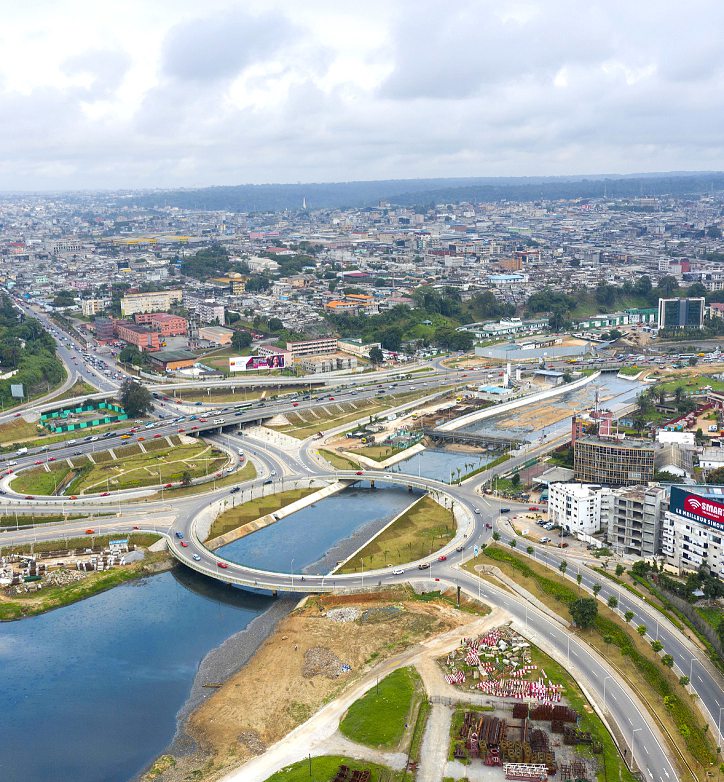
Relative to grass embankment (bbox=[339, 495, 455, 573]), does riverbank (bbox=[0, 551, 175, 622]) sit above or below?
below

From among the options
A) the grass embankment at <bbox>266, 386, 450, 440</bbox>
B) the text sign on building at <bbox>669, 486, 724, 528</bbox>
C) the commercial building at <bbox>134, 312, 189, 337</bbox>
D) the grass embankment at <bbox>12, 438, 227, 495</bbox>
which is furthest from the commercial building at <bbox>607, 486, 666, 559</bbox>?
the commercial building at <bbox>134, 312, 189, 337</bbox>

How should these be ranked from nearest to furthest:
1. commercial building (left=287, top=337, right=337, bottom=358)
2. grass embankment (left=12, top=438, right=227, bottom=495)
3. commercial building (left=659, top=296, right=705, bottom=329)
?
1. grass embankment (left=12, top=438, right=227, bottom=495)
2. commercial building (left=287, top=337, right=337, bottom=358)
3. commercial building (left=659, top=296, right=705, bottom=329)

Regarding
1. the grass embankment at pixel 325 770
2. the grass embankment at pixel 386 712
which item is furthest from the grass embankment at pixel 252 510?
the grass embankment at pixel 325 770

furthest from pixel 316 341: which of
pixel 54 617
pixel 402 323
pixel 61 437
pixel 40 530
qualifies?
pixel 54 617

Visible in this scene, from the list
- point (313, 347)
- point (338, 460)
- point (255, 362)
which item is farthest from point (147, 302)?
point (338, 460)

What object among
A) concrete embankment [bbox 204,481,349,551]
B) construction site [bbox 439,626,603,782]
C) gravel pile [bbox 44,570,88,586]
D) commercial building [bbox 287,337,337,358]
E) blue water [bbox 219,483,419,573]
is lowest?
blue water [bbox 219,483,419,573]

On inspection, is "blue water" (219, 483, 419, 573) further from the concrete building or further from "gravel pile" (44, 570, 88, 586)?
the concrete building

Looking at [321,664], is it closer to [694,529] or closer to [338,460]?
[694,529]
